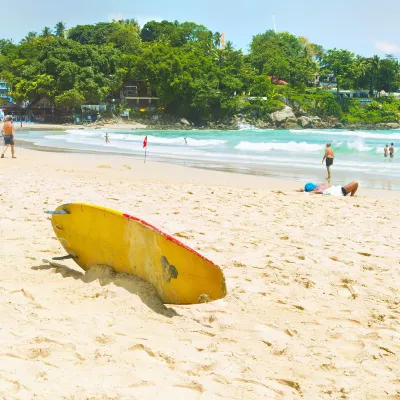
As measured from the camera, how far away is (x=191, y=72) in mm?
72438

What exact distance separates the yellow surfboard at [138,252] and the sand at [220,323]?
14cm

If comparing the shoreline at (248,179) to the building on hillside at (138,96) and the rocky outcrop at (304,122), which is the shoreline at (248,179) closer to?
the building on hillside at (138,96)

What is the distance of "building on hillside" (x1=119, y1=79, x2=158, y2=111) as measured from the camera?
75.2 meters

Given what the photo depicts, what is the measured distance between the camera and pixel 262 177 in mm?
15445

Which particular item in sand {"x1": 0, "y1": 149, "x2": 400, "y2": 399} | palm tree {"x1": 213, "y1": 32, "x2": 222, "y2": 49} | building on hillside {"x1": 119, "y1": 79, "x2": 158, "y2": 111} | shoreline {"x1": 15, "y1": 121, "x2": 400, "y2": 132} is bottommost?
sand {"x1": 0, "y1": 149, "x2": 400, "y2": 399}

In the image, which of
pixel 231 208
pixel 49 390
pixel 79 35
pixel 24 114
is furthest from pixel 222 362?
pixel 79 35

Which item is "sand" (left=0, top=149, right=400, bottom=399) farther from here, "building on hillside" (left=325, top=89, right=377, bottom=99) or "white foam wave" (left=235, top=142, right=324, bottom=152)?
"building on hillside" (left=325, top=89, right=377, bottom=99)

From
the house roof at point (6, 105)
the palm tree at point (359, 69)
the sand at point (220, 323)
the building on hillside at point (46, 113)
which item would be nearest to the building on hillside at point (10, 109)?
the house roof at point (6, 105)

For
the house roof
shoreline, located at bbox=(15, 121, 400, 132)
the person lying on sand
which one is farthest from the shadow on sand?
the house roof

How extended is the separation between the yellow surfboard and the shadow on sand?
0.16 ft

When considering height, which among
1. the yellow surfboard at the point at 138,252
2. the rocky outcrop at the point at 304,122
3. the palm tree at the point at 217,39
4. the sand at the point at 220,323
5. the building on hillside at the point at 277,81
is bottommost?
the sand at the point at 220,323

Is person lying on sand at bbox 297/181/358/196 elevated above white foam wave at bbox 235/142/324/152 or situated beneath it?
situated beneath

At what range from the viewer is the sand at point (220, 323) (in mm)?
2557

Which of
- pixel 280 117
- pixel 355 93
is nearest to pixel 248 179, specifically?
pixel 280 117
